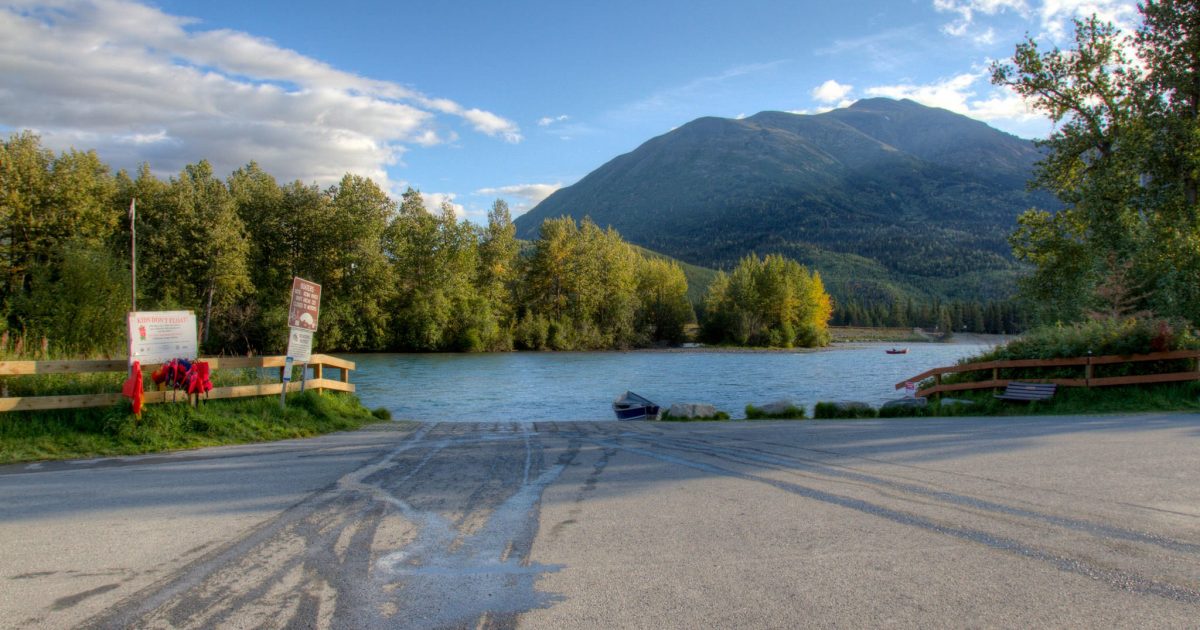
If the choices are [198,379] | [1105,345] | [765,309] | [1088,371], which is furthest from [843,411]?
[765,309]

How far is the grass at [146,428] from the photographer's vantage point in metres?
10.0

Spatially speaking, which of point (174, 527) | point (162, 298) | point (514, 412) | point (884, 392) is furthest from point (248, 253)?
point (174, 527)

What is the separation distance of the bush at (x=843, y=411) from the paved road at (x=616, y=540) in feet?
27.1

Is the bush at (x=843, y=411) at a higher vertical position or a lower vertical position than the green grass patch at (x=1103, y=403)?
lower

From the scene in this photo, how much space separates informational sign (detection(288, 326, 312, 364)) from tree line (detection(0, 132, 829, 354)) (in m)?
18.5

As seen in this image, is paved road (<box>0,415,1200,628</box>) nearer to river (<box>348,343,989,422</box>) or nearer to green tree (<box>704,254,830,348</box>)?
river (<box>348,343,989,422</box>)

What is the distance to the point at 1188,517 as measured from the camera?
5.54 meters

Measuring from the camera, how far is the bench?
15.9 m

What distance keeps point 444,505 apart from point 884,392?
32.5 metres

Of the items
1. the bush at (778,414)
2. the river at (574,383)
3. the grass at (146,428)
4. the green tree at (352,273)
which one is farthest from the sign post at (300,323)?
the green tree at (352,273)

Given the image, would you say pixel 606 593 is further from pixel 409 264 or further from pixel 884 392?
pixel 409 264

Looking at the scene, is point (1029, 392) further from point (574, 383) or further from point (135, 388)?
point (574, 383)

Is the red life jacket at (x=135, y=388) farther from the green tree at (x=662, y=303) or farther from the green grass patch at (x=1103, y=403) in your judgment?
the green tree at (x=662, y=303)

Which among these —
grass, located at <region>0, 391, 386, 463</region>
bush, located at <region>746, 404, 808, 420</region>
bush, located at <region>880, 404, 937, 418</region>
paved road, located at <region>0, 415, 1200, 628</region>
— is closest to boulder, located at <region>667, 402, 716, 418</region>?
bush, located at <region>746, 404, 808, 420</region>
